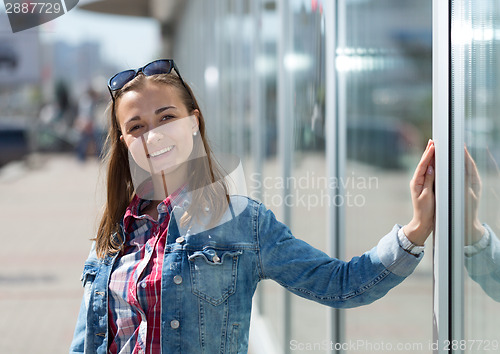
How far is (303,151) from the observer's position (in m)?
2.92

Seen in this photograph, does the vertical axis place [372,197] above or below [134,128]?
below

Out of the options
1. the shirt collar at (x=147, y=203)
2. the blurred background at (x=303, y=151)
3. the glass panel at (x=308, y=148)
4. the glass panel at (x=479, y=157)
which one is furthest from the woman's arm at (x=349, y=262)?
the glass panel at (x=308, y=148)

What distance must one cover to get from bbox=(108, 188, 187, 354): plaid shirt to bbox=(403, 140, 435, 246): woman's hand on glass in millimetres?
613

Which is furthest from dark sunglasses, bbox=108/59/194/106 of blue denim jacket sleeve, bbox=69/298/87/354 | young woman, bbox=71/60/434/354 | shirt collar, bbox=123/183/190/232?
blue denim jacket sleeve, bbox=69/298/87/354

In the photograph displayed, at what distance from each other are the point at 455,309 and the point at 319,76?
1315 millimetres

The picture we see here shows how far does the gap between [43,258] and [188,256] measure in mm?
5645

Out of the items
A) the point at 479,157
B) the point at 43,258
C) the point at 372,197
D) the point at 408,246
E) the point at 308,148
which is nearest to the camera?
the point at 479,157

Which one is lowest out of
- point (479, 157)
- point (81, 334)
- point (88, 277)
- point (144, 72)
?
point (81, 334)

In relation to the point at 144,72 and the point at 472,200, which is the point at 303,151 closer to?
the point at 144,72

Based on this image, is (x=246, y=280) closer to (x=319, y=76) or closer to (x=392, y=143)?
(x=319, y=76)

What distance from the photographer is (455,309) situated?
1523 mm

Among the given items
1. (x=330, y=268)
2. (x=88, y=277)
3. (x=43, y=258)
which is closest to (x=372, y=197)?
(x=330, y=268)

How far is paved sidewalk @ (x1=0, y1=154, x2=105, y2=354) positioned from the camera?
14.5ft

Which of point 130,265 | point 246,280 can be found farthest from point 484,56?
point 130,265
